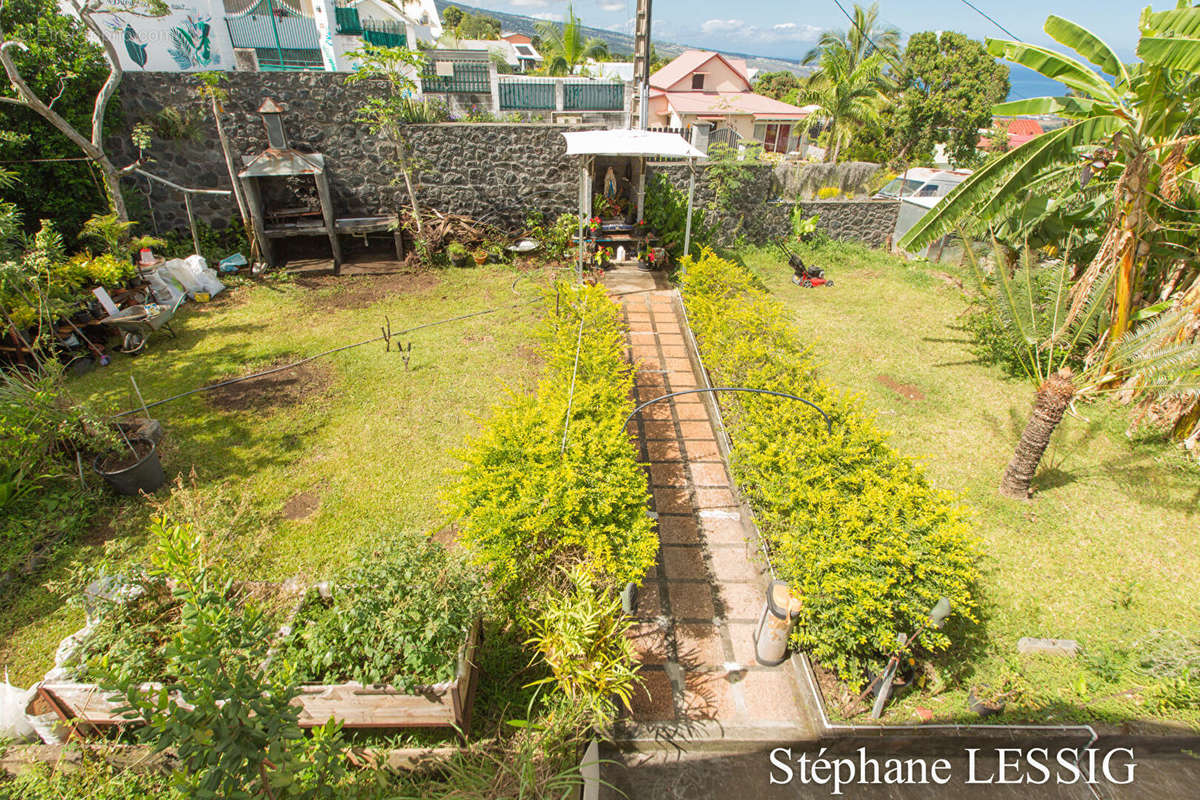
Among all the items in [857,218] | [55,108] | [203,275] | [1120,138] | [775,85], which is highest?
[775,85]

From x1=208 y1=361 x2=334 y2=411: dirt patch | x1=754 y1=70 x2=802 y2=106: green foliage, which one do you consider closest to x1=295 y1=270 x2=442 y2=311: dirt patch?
x1=208 y1=361 x2=334 y2=411: dirt patch

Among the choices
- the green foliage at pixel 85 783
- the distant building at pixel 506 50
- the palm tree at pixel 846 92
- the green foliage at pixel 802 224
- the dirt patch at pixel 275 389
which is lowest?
the green foliage at pixel 85 783

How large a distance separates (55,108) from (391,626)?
1349 cm

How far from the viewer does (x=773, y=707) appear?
4.51 meters

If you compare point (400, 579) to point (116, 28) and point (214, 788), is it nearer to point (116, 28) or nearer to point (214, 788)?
point (214, 788)

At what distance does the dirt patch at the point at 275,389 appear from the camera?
26.8 feet

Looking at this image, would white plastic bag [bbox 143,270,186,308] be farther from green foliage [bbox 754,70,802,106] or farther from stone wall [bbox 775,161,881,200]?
green foliage [bbox 754,70,802,106]

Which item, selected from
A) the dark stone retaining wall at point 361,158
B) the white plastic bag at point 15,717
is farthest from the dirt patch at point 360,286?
the white plastic bag at point 15,717

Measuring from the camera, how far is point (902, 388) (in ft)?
31.1

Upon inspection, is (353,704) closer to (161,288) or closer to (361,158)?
(161,288)

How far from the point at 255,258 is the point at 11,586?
9.21m

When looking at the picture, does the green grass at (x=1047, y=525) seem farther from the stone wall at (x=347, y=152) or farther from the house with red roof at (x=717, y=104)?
the house with red roof at (x=717, y=104)

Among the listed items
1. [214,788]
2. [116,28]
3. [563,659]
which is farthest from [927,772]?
[116,28]

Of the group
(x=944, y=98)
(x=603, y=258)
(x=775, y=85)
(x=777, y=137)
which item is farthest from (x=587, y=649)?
(x=775, y=85)
